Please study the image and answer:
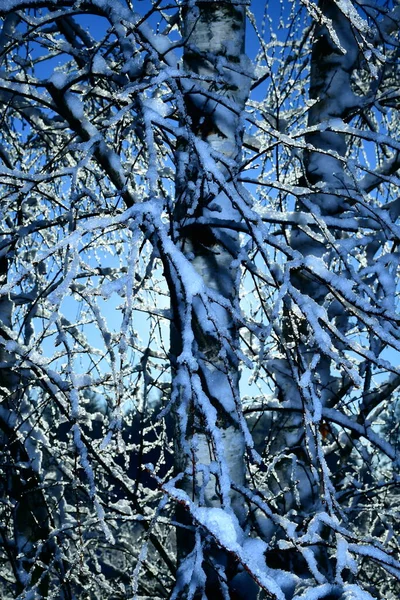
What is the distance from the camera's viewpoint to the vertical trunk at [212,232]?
1.51 meters

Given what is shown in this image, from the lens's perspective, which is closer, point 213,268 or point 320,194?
point 213,268

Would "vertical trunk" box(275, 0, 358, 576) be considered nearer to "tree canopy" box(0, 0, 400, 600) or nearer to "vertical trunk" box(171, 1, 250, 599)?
"tree canopy" box(0, 0, 400, 600)

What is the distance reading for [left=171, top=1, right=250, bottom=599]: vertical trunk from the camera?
1.51 meters

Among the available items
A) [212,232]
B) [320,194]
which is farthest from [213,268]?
[320,194]

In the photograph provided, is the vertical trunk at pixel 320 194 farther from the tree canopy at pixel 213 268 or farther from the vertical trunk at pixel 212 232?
the vertical trunk at pixel 212 232

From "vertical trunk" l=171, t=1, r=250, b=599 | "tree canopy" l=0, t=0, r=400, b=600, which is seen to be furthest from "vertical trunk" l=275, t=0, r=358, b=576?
"vertical trunk" l=171, t=1, r=250, b=599

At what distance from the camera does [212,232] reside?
181 centimetres

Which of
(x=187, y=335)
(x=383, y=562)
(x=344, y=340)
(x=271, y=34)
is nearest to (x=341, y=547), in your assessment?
(x=383, y=562)

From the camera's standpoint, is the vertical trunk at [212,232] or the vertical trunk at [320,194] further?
the vertical trunk at [320,194]

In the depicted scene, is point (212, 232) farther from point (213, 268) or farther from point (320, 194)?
point (320, 194)

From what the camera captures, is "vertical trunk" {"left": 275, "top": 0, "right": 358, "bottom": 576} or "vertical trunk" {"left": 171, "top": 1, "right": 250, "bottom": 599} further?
"vertical trunk" {"left": 275, "top": 0, "right": 358, "bottom": 576}

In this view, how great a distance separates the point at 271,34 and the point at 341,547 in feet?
10.1

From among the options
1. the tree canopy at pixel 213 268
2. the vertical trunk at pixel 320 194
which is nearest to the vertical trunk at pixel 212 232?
the tree canopy at pixel 213 268

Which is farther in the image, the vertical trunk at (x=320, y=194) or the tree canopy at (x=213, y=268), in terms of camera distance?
the vertical trunk at (x=320, y=194)
